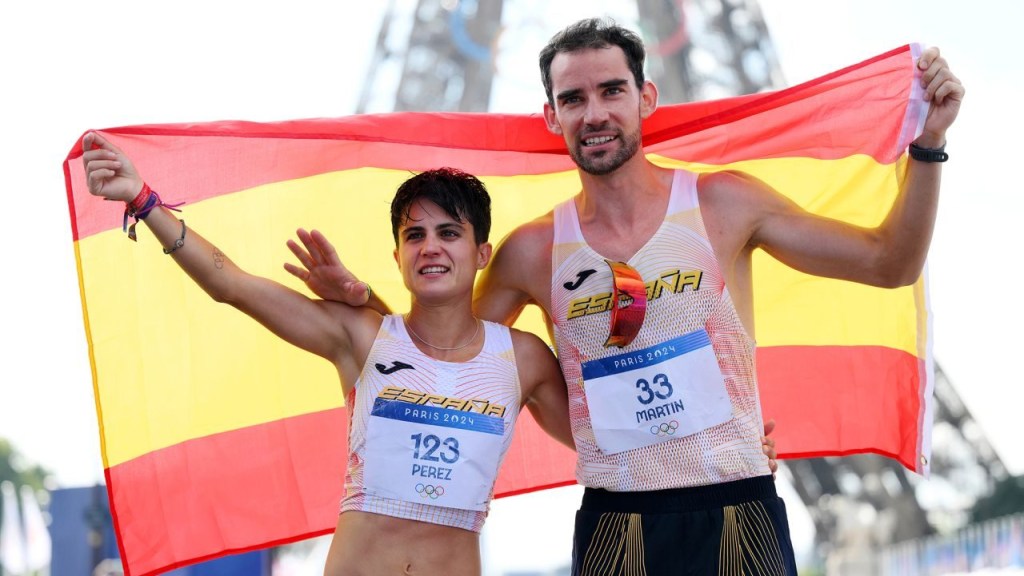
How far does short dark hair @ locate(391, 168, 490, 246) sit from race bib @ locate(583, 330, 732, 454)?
618 millimetres

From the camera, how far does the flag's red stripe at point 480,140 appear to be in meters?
4.08

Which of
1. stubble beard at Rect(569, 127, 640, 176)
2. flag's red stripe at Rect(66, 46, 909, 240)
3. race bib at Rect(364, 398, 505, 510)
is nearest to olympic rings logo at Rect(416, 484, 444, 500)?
race bib at Rect(364, 398, 505, 510)

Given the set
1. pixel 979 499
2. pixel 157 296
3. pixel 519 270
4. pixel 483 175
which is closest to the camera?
pixel 519 270

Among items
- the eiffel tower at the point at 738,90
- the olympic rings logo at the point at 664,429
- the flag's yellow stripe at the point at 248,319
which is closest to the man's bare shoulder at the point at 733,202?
the olympic rings logo at the point at 664,429

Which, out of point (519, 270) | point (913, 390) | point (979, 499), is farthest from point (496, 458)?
point (979, 499)

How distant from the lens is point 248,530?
13.9 ft

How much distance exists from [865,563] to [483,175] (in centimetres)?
1766

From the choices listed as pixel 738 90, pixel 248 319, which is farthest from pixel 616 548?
pixel 738 90

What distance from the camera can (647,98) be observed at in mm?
3742

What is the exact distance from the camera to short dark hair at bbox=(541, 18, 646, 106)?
143 inches

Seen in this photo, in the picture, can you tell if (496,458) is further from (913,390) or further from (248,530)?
(913,390)

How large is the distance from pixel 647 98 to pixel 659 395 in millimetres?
936

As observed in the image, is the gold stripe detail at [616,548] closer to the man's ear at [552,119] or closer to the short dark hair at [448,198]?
the short dark hair at [448,198]

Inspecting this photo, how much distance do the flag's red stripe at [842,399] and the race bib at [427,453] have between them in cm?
157
